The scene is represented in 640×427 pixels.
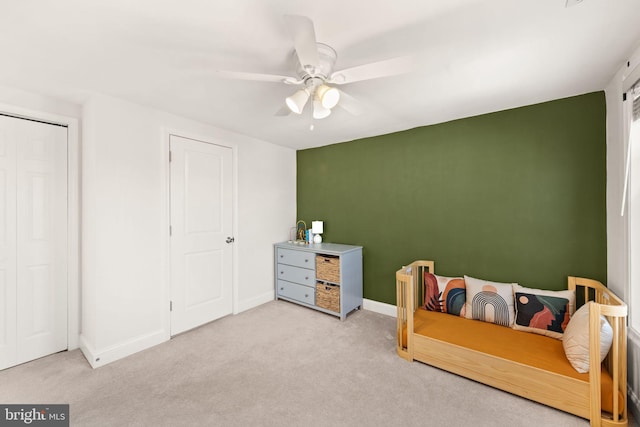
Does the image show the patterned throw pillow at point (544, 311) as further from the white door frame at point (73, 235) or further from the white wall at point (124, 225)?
the white door frame at point (73, 235)

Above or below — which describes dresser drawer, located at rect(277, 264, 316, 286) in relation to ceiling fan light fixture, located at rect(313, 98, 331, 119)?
below

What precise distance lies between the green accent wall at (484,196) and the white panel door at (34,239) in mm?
2928

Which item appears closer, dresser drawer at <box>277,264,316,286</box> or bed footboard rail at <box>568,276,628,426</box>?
bed footboard rail at <box>568,276,628,426</box>

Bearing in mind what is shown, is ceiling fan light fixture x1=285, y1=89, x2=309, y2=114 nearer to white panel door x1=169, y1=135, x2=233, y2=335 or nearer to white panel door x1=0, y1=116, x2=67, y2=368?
white panel door x1=169, y1=135, x2=233, y2=335

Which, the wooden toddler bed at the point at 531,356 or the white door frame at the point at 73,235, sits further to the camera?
the white door frame at the point at 73,235

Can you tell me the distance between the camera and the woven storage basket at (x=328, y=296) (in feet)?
10.8

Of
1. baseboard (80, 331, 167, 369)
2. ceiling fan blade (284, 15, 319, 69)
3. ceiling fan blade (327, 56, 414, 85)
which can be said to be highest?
ceiling fan blade (327, 56, 414, 85)

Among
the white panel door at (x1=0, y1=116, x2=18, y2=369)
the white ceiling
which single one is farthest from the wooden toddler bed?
the white panel door at (x1=0, y1=116, x2=18, y2=369)

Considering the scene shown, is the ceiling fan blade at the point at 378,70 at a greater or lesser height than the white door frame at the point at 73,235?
greater

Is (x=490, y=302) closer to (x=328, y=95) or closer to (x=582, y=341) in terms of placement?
(x=582, y=341)

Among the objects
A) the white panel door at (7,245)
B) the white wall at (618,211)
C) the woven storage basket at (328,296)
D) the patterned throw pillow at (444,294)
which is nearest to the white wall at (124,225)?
the white panel door at (7,245)

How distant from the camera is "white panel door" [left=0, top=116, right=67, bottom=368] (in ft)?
7.44

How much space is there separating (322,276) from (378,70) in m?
2.48

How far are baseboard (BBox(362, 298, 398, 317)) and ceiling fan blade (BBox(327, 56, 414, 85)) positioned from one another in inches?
104
